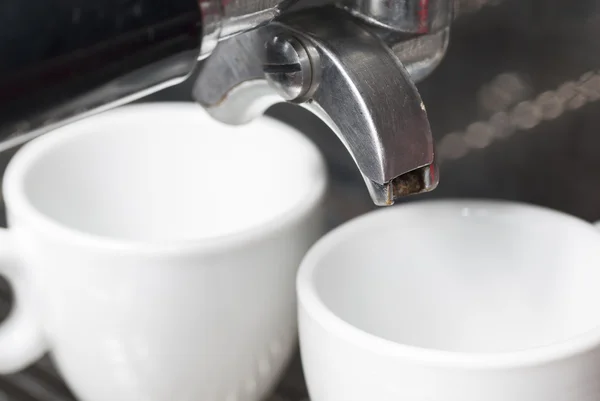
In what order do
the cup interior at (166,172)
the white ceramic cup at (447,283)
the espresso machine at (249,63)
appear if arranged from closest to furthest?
the espresso machine at (249,63)
the white ceramic cup at (447,283)
the cup interior at (166,172)

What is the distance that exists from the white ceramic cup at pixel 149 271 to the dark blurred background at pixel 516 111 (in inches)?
1.9

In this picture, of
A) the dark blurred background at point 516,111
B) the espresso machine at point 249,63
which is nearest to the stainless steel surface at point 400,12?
the espresso machine at point 249,63

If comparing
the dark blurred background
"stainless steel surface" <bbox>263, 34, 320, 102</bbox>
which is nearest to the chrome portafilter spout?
"stainless steel surface" <bbox>263, 34, 320, 102</bbox>

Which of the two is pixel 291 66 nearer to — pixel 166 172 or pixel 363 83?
pixel 363 83

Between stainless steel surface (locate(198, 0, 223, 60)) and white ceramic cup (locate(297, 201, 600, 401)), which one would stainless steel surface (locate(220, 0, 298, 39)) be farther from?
white ceramic cup (locate(297, 201, 600, 401))

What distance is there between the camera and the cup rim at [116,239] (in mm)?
321

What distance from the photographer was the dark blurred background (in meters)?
0.38

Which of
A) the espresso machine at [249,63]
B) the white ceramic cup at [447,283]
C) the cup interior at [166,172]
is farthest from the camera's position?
the cup interior at [166,172]

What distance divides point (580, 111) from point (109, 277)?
22cm

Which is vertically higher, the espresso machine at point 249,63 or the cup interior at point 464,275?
the espresso machine at point 249,63

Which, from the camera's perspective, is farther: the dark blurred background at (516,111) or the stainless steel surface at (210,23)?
the dark blurred background at (516,111)

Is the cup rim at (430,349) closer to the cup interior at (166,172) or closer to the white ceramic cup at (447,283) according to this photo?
the white ceramic cup at (447,283)

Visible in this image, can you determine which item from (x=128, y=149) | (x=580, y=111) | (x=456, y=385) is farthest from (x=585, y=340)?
(x=128, y=149)

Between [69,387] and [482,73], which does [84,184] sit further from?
[482,73]
